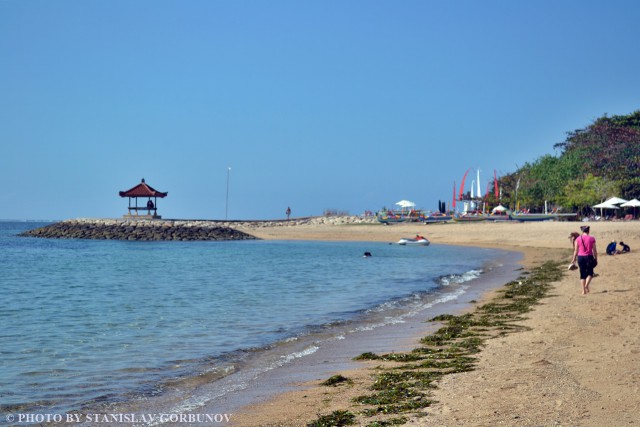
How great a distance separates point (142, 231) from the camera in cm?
7356

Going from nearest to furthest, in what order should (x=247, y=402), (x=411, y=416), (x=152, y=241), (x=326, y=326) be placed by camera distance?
(x=411, y=416), (x=247, y=402), (x=326, y=326), (x=152, y=241)

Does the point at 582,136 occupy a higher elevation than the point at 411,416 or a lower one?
higher

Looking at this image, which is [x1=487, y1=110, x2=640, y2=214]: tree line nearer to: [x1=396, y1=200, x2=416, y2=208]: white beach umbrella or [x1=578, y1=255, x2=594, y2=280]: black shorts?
[x1=396, y1=200, x2=416, y2=208]: white beach umbrella

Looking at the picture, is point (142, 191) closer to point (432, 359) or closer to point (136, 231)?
point (136, 231)

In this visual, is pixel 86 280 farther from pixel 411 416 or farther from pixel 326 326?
pixel 411 416

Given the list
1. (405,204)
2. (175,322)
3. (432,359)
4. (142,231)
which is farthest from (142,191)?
(432,359)

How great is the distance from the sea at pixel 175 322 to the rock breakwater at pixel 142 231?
40742mm

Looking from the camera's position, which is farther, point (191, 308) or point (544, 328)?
point (191, 308)

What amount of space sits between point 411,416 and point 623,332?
561cm

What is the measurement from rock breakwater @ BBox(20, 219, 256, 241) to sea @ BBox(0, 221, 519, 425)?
4074cm

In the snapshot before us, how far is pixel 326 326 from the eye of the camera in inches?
570

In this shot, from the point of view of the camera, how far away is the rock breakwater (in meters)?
72.6

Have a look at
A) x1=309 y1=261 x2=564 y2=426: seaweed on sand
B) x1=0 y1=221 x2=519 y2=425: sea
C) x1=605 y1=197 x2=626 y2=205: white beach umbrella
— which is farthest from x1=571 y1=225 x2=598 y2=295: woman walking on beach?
x1=605 y1=197 x2=626 y2=205: white beach umbrella

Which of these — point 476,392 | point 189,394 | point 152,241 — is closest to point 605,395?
point 476,392
